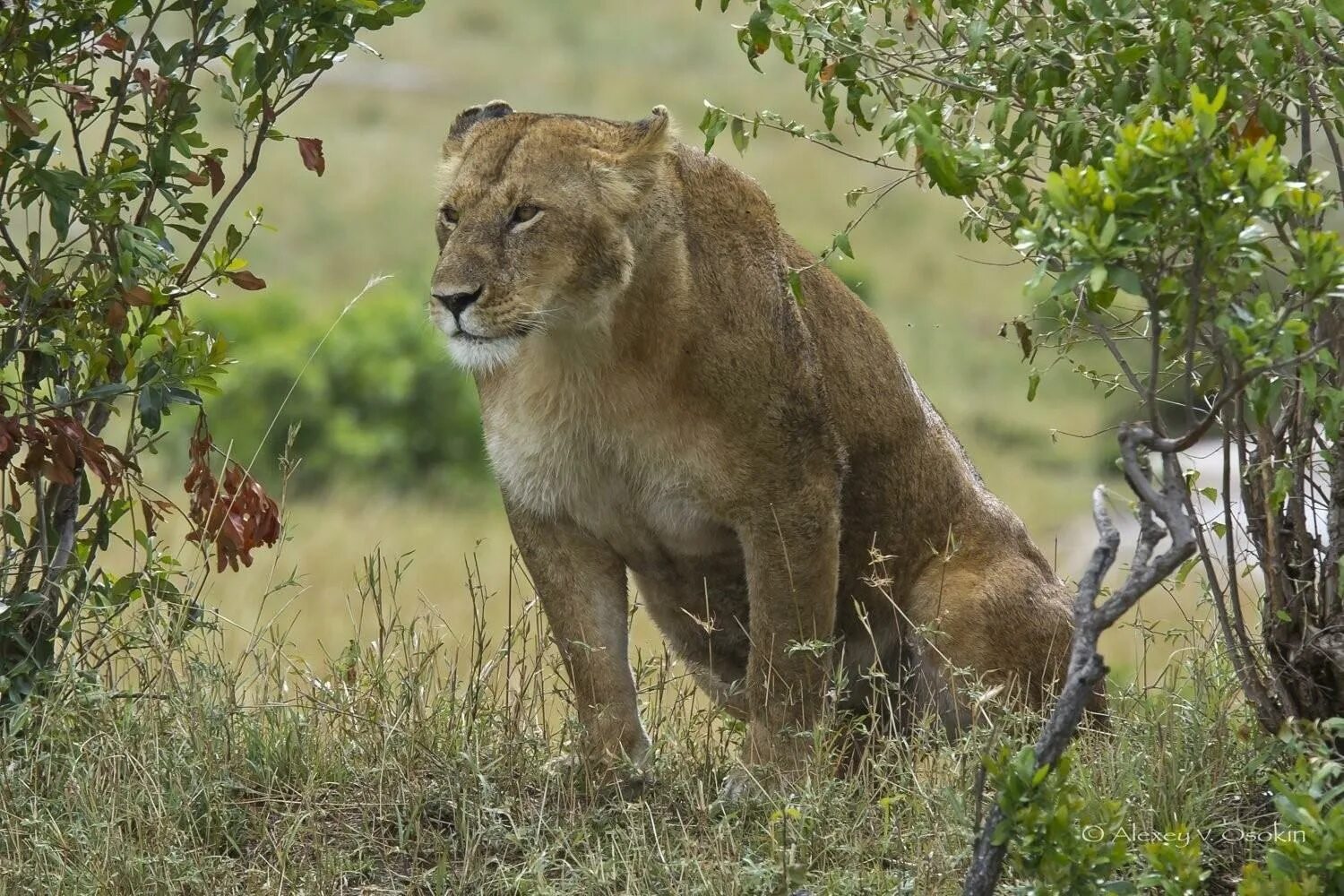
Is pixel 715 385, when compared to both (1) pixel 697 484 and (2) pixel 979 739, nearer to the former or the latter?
(1) pixel 697 484

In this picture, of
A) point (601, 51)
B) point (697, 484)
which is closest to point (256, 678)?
point (697, 484)

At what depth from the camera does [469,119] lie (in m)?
5.14

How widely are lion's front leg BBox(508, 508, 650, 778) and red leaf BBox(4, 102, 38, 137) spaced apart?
1.59 meters

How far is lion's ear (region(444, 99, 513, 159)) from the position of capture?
5.06m

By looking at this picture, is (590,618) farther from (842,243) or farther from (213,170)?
(213,170)

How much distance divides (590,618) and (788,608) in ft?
1.79

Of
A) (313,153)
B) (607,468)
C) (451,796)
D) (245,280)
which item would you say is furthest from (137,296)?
(451,796)

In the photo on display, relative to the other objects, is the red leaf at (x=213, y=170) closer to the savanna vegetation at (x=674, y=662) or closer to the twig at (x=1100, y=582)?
the savanna vegetation at (x=674, y=662)

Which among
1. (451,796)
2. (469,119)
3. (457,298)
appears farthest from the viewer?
(469,119)

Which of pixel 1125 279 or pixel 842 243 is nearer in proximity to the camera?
pixel 1125 279

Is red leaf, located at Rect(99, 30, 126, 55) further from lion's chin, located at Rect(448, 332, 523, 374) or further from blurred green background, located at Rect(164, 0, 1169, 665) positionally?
lion's chin, located at Rect(448, 332, 523, 374)

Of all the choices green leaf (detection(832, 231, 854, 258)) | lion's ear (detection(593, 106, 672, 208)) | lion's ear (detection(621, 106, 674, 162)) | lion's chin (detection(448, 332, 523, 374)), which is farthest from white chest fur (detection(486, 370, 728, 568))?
green leaf (detection(832, 231, 854, 258))

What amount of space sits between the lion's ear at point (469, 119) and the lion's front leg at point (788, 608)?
133 cm

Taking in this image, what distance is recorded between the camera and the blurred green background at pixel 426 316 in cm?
1377
